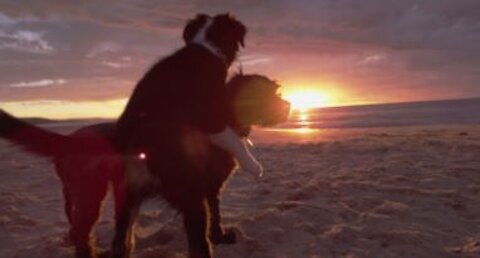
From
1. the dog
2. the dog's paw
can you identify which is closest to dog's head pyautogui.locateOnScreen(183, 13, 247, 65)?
the dog

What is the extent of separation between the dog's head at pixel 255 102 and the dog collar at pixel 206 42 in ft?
3.17

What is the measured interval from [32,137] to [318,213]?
293 centimetres

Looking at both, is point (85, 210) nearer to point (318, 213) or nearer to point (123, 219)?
point (123, 219)

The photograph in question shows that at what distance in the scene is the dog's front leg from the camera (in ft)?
12.1

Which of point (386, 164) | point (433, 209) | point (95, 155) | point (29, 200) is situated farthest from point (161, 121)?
point (386, 164)

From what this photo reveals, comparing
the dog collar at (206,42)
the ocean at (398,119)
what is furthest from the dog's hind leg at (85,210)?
the ocean at (398,119)

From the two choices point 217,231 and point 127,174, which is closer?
point 127,174

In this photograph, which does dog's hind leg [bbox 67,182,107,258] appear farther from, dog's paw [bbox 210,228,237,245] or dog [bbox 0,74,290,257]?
dog's paw [bbox 210,228,237,245]

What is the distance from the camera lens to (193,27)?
4062mm

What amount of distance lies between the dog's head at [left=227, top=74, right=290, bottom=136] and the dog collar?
3.17 feet

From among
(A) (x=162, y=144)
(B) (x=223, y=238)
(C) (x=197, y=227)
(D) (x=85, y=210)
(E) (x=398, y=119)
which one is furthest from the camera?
(E) (x=398, y=119)

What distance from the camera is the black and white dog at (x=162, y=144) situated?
3576mm

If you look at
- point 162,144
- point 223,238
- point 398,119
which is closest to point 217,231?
point 223,238

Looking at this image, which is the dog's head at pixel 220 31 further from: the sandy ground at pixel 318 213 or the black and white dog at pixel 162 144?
the sandy ground at pixel 318 213
